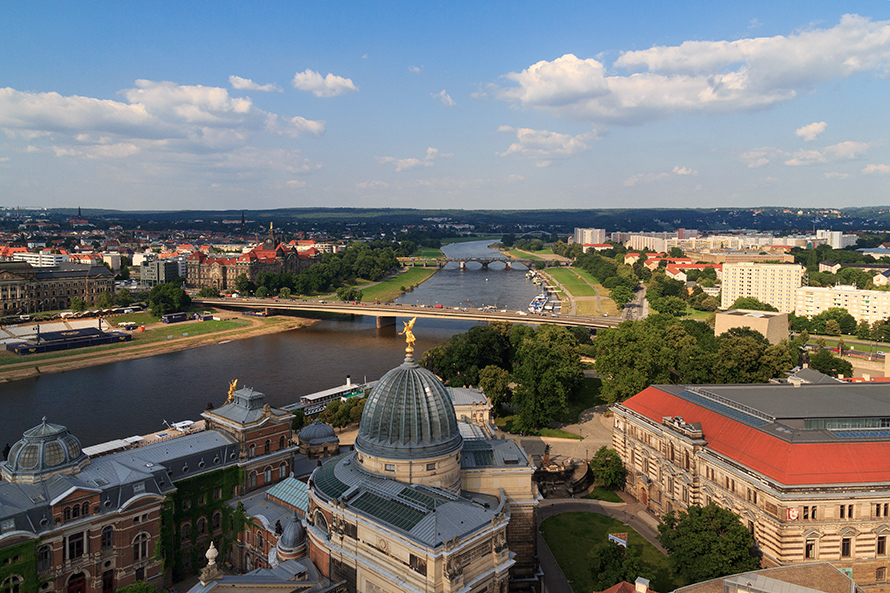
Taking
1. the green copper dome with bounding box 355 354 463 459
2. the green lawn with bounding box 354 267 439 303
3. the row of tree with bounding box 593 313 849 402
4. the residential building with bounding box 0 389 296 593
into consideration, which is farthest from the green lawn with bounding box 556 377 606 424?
the green lawn with bounding box 354 267 439 303

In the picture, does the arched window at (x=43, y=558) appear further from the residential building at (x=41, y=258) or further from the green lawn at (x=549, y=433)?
the residential building at (x=41, y=258)

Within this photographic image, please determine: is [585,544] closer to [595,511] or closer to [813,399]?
[595,511]

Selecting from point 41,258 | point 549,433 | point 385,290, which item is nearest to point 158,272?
point 41,258

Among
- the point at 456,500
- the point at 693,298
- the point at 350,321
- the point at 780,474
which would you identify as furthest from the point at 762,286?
the point at 456,500

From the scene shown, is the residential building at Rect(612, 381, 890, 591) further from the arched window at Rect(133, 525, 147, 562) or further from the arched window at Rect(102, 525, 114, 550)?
the arched window at Rect(102, 525, 114, 550)

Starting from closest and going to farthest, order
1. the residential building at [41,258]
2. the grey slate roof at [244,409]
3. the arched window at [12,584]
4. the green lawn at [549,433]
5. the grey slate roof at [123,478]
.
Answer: the arched window at [12,584] → the grey slate roof at [123,478] → the grey slate roof at [244,409] → the green lawn at [549,433] → the residential building at [41,258]

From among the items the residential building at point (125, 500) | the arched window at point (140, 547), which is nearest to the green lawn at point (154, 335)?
the residential building at point (125, 500)
